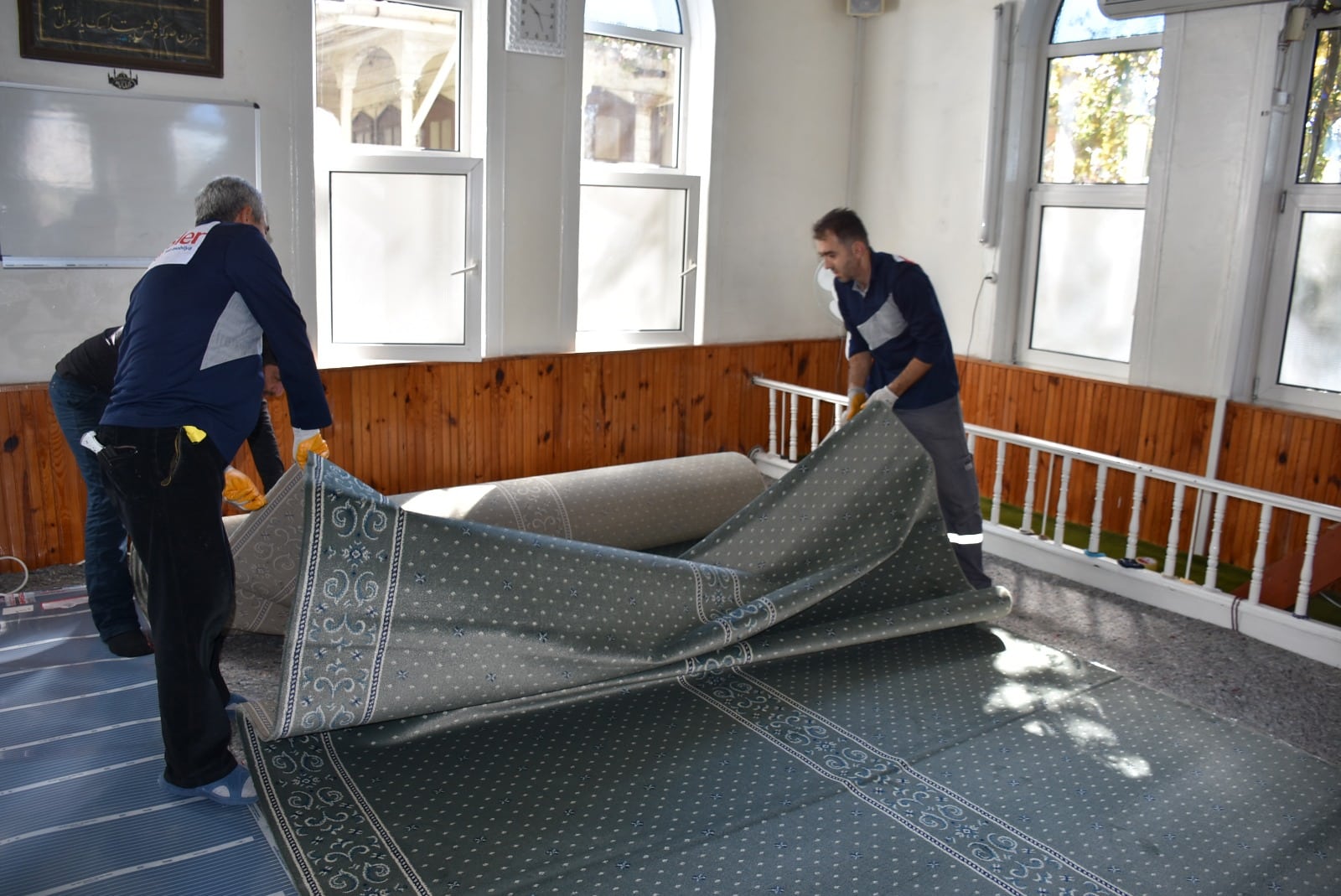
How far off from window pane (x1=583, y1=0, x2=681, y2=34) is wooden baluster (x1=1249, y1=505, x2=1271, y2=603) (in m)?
3.44

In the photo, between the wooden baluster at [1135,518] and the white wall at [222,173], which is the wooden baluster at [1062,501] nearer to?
the wooden baluster at [1135,518]

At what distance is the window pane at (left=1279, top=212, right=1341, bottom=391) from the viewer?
437cm

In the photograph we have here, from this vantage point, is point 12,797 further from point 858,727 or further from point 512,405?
point 512,405

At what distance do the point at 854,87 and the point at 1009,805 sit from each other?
437 centimetres

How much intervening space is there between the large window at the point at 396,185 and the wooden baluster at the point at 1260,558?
3.12 meters

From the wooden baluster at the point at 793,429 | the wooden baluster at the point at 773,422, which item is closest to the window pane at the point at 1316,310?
the wooden baluster at the point at 793,429

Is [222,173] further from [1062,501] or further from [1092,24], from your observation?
[1092,24]

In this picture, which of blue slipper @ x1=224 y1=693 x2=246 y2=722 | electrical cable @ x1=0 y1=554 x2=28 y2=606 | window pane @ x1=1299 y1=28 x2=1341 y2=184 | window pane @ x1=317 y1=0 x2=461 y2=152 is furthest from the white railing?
electrical cable @ x1=0 y1=554 x2=28 y2=606

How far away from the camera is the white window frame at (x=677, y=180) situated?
5.30 m

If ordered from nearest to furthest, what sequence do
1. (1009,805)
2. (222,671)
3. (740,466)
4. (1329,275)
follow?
1. (1009,805)
2. (222,671)
3. (1329,275)
4. (740,466)

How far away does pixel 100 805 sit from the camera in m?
2.56

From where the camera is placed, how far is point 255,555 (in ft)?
11.3

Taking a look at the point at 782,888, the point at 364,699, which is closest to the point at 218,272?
the point at 364,699

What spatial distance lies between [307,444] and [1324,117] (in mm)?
3947
